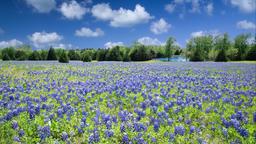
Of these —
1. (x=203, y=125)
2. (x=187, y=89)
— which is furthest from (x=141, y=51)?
(x=203, y=125)

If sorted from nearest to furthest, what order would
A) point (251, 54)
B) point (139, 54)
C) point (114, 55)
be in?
point (114, 55)
point (139, 54)
point (251, 54)

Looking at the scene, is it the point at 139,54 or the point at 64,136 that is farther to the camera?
the point at 139,54

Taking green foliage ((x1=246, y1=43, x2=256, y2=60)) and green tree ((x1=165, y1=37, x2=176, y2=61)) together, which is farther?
green tree ((x1=165, y1=37, x2=176, y2=61))

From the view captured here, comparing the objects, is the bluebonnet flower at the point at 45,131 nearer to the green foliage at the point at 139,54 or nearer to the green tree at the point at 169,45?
the green foliage at the point at 139,54

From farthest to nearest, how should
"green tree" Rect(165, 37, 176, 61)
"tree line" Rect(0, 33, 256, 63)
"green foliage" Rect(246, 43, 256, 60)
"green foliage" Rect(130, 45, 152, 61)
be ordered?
"green tree" Rect(165, 37, 176, 61)
"green foliage" Rect(246, 43, 256, 60)
"green foliage" Rect(130, 45, 152, 61)
"tree line" Rect(0, 33, 256, 63)

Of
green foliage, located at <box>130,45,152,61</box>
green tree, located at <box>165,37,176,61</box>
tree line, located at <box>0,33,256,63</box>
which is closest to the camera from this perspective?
tree line, located at <box>0,33,256,63</box>

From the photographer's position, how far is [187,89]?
10.9m

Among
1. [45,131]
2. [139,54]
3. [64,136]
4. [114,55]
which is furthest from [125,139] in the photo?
[139,54]

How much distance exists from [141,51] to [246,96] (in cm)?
6354

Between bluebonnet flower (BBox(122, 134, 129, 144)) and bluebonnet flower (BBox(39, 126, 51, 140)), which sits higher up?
bluebonnet flower (BBox(39, 126, 51, 140))

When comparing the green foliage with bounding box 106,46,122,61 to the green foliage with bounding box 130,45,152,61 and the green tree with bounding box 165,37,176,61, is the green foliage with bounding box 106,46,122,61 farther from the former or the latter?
the green tree with bounding box 165,37,176,61

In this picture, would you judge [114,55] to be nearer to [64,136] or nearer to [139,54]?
[139,54]

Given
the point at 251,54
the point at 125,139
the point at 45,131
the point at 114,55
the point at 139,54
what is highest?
the point at 139,54

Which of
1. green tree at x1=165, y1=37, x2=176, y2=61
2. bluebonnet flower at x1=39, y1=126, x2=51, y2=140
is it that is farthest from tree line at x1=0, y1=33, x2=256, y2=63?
bluebonnet flower at x1=39, y1=126, x2=51, y2=140
